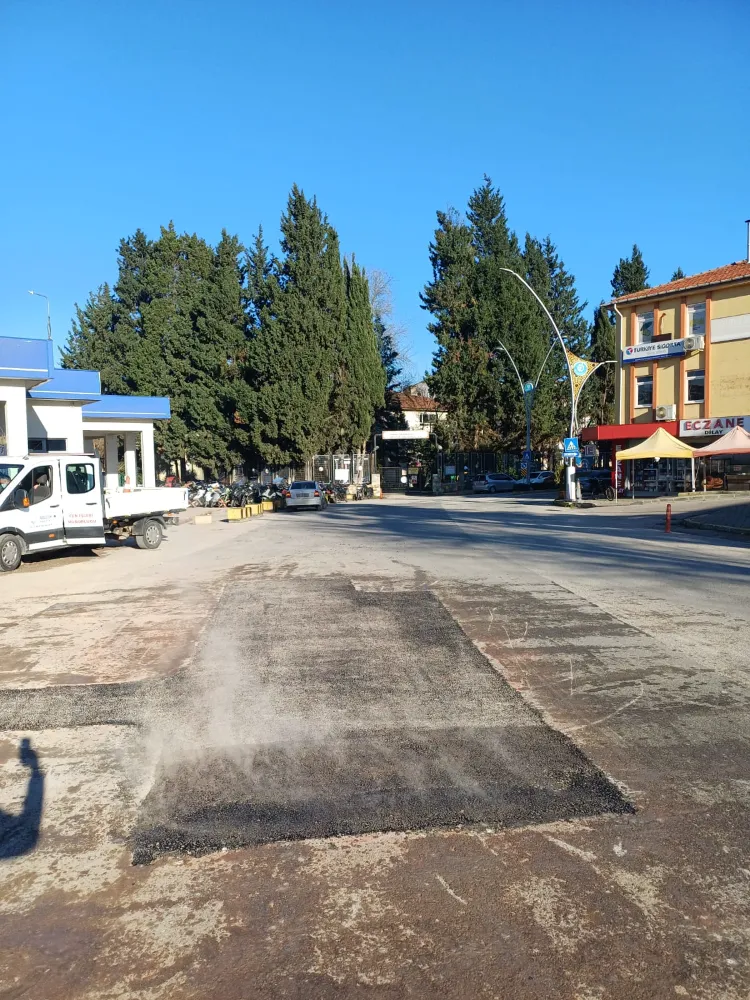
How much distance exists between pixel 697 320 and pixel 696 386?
3.65 m

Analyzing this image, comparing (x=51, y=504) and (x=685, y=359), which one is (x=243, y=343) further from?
(x=51, y=504)

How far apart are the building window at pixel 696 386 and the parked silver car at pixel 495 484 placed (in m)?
16.1

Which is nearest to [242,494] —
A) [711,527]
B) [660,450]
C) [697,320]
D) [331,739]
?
[660,450]

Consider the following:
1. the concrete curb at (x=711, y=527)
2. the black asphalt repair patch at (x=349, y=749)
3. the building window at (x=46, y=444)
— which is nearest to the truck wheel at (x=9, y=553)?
the black asphalt repair patch at (x=349, y=749)

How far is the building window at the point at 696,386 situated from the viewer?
42062 mm

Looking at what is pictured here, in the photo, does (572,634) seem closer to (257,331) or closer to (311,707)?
(311,707)

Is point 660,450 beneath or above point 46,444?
beneath

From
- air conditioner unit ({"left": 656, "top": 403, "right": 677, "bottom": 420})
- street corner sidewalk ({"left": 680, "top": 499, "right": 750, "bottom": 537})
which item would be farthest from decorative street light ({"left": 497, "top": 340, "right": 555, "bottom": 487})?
street corner sidewalk ({"left": 680, "top": 499, "right": 750, "bottom": 537})

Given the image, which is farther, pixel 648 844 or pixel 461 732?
pixel 461 732

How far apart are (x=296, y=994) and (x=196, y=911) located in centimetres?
70

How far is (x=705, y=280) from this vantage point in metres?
42.1

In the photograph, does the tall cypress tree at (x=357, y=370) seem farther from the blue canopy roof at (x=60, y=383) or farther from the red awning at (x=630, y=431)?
the blue canopy roof at (x=60, y=383)

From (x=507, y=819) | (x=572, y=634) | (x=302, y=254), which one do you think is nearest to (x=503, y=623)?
(x=572, y=634)

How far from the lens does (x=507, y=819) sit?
405cm
